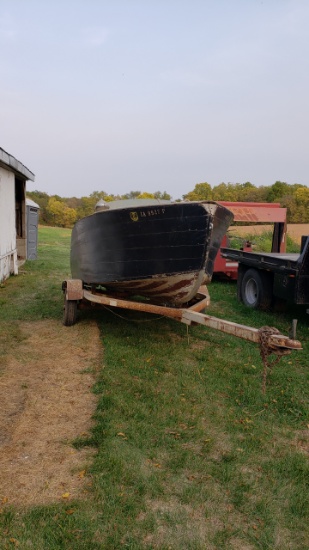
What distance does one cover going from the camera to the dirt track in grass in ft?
9.60

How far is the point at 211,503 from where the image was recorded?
2.77 metres

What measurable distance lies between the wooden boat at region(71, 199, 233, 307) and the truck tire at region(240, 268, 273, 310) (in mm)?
2254

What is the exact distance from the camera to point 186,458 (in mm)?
3244

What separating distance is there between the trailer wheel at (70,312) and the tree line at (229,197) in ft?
17.9

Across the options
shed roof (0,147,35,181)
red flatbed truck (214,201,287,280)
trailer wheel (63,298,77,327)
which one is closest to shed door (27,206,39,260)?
shed roof (0,147,35,181)

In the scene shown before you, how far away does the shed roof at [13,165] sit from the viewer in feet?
33.8

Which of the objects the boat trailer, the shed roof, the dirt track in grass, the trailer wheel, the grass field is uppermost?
the shed roof

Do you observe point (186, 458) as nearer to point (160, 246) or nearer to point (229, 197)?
point (160, 246)

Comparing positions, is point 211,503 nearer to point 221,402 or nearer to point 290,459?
point 290,459

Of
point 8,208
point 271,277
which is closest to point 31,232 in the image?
point 8,208

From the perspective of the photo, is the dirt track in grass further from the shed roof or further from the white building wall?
the shed roof

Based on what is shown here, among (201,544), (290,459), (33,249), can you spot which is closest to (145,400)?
(290,459)

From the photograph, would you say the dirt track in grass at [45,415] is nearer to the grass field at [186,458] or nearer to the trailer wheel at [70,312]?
the grass field at [186,458]

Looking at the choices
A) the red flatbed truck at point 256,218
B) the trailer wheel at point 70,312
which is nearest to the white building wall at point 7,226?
the trailer wheel at point 70,312
